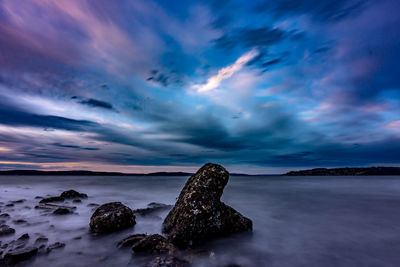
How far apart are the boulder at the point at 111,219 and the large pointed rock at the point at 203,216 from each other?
4.81ft

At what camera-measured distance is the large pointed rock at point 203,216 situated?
5.08 metres

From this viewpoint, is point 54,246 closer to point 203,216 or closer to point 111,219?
point 111,219

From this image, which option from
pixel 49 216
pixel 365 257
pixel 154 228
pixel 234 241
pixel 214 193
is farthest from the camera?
pixel 49 216

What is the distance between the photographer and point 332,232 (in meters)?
6.56

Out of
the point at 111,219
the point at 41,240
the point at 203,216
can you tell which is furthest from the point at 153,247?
the point at 41,240

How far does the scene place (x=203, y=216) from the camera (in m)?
5.44

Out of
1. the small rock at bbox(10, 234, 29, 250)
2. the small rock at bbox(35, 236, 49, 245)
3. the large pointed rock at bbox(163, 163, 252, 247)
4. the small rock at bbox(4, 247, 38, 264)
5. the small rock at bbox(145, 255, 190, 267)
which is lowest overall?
the small rock at bbox(35, 236, 49, 245)

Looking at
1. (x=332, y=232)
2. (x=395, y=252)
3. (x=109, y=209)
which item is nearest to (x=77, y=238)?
(x=109, y=209)

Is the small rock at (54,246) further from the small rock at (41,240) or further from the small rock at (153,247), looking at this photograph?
the small rock at (153,247)

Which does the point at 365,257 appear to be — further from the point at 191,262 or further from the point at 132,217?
the point at 132,217

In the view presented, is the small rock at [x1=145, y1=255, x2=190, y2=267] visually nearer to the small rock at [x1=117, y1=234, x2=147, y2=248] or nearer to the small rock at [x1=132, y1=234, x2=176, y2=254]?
the small rock at [x1=132, y1=234, x2=176, y2=254]

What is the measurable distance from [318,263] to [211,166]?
3.69 metres

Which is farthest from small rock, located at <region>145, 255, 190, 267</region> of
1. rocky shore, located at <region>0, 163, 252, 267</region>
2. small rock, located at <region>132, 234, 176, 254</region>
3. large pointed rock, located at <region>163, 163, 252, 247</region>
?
large pointed rock, located at <region>163, 163, 252, 247</region>

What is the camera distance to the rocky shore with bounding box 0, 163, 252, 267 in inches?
168
